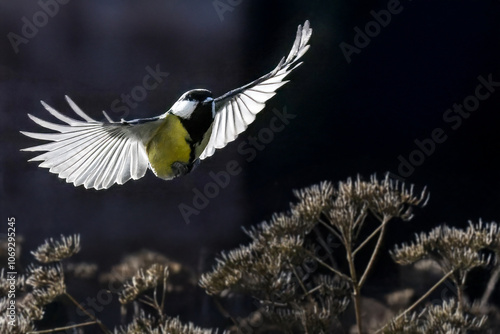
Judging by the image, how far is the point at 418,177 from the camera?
1545mm

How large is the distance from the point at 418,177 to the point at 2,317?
1101 millimetres

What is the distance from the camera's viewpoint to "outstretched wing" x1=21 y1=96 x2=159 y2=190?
2.43ft

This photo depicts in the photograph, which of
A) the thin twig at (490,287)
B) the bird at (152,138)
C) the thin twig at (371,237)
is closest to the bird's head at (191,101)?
the bird at (152,138)

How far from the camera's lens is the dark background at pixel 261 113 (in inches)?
59.2

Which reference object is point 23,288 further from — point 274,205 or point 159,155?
point 159,155

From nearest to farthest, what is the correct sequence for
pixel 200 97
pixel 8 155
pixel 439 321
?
pixel 200 97 → pixel 439 321 → pixel 8 155

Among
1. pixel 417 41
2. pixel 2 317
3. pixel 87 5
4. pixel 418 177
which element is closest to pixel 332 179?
pixel 418 177

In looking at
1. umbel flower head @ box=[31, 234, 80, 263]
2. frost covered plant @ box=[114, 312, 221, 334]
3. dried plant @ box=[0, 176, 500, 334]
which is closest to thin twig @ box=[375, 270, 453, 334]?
dried plant @ box=[0, 176, 500, 334]

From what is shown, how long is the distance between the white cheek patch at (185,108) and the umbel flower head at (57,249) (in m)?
0.84

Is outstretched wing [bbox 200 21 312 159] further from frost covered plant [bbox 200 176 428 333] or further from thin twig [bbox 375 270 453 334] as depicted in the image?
thin twig [bbox 375 270 453 334]

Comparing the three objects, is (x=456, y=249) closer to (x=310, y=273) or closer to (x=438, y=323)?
(x=438, y=323)

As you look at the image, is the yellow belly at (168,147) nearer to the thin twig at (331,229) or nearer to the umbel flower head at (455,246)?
the thin twig at (331,229)

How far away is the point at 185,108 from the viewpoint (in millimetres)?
772

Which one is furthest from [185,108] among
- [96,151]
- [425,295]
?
[425,295]
